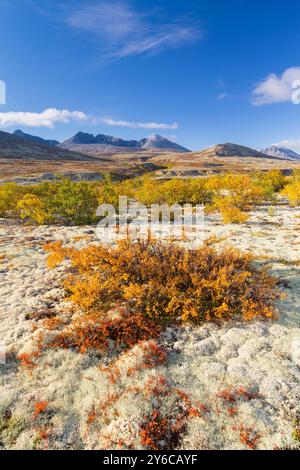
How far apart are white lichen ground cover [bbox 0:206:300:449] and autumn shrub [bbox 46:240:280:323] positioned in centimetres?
52

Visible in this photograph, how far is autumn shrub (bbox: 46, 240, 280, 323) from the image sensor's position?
300 inches

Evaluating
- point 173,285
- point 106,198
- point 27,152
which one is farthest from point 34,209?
point 27,152

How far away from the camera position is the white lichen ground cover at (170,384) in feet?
15.0

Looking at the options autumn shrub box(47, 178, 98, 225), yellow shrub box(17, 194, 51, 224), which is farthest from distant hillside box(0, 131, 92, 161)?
autumn shrub box(47, 178, 98, 225)

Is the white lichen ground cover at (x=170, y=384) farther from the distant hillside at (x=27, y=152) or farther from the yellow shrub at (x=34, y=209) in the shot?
the distant hillside at (x=27, y=152)

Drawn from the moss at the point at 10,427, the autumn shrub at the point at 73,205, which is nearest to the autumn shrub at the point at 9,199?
the autumn shrub at the point at 73,205

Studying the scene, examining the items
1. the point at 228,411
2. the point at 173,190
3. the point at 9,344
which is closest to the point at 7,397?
the point at 9,344

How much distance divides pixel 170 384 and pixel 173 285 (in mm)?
2910

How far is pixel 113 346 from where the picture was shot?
21.7 feet

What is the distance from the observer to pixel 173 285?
794 centimetres

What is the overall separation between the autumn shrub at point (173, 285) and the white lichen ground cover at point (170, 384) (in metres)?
0.52

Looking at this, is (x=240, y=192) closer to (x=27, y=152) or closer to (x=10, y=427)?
(x=10, y=427)
